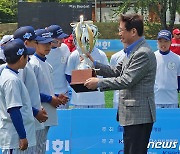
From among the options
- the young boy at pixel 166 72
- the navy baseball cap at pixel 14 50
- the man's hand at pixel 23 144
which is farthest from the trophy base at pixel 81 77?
the young boy at pixel 166 72

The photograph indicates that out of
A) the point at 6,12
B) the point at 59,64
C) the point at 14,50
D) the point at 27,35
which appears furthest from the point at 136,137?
the point at 6,12

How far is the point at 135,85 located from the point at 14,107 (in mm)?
1202

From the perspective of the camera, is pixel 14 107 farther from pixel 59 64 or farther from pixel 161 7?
pixel 161 7

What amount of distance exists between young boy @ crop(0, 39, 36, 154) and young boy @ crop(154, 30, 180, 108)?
3.31 metres

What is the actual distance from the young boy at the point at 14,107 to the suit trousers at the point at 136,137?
0.96 m

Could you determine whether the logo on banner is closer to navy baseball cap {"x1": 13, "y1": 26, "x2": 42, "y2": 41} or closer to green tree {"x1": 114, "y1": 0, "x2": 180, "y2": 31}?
navy baseball cap {"x1": 13, "y1": 26, "x2": 42, "y2": 41}

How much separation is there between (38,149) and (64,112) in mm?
979

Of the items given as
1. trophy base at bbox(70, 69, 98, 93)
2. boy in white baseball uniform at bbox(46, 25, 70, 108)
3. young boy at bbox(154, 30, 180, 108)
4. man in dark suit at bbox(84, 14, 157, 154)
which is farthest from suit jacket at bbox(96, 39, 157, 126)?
boy in white baseball uniform at bbox(46, 25, 70, 108)

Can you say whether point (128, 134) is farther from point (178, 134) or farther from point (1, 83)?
point (178, 134)

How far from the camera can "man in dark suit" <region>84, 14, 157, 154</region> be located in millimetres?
4969

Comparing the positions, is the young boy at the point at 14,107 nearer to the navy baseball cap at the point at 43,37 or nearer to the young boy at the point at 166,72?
the navy baseball cap at the point at 43,37

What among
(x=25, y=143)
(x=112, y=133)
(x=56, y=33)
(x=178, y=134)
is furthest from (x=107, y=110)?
(x=25, y=143)

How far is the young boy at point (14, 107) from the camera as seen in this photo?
4723mm

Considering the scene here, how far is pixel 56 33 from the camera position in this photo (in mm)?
7676
